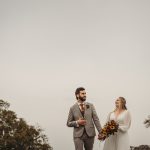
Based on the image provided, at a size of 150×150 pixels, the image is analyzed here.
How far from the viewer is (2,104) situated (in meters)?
55.7

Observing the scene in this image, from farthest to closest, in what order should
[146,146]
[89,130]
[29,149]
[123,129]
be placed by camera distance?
[29,149] < [146,146] < [123,129] < [89,130]

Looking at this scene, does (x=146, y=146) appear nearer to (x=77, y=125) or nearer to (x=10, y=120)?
(x=10, y=120)

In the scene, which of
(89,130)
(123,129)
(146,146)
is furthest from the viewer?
(146,146)

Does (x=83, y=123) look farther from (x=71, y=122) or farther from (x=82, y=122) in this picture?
(x=71, y=122)

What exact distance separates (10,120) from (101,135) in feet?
136

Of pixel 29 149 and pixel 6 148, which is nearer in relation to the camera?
pixel 6 148

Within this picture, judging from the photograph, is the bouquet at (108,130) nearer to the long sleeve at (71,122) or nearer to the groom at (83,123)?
the groom at (83,123)

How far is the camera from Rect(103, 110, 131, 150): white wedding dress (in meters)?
16.0

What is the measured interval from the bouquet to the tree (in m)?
39.0

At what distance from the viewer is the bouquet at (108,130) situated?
47.3ft

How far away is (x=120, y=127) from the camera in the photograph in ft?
52.0

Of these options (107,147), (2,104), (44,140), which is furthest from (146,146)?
(107,147)

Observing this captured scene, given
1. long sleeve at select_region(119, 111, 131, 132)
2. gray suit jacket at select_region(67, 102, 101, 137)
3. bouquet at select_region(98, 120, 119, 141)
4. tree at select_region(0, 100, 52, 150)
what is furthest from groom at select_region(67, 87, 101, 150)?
tree at select_region(0, 100, 52, 150)

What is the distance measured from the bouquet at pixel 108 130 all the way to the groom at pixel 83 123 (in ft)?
1.18
